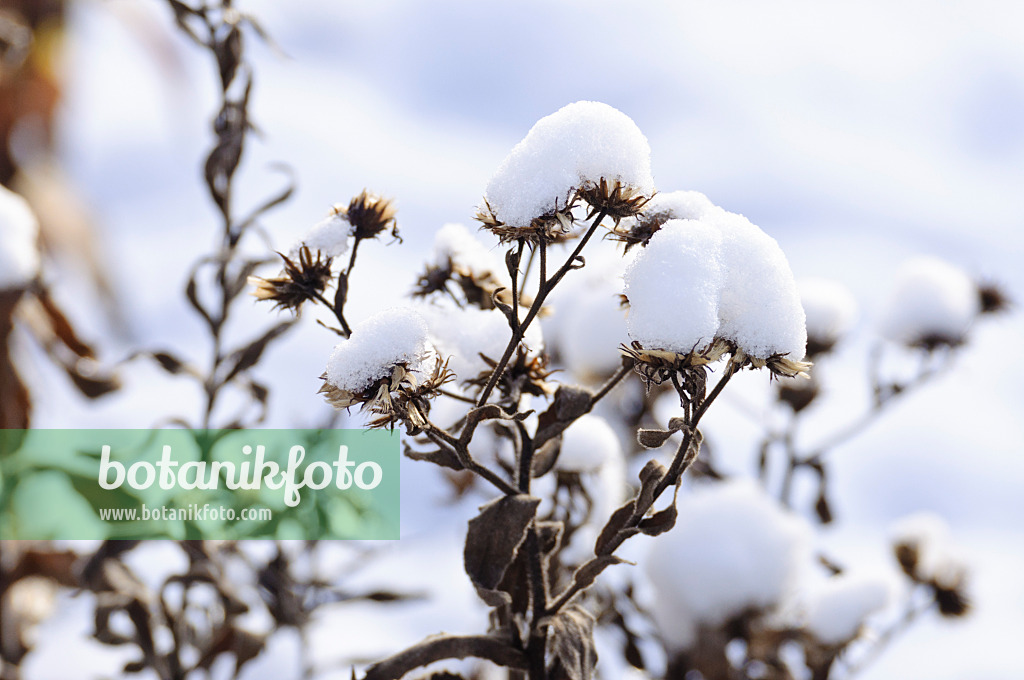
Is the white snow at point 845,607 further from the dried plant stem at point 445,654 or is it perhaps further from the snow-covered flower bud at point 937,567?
the dried plant stem at point 445,654

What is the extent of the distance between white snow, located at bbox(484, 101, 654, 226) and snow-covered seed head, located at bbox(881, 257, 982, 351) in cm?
107

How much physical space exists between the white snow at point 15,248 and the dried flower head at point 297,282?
781 mm

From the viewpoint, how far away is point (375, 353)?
43cm

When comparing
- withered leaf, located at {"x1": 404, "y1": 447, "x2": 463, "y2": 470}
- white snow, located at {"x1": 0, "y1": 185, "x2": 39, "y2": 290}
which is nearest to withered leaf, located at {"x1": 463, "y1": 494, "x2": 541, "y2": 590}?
withered leaf, located at {"x1": 404, "y1": 447, "x2": 463, "y2": 470}

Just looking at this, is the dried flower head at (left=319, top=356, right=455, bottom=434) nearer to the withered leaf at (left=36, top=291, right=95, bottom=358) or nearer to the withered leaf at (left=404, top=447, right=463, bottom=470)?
the withered leaf at (left=404, top=447, right=463, bottom=470)

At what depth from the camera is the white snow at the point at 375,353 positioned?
0.43 meters

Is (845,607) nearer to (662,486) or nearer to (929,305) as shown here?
(929,305)

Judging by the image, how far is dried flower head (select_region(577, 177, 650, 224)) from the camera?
442 mm

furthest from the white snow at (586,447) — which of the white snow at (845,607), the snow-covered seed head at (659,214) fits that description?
the white snow at (845,607)

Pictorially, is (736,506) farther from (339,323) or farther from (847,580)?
(339,323)

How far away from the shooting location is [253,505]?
2.66 ft

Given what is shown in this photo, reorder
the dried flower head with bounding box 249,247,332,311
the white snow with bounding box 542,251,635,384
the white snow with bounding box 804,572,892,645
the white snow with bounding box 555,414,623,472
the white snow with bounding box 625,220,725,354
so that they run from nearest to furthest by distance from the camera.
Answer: the white snow with bounding box 625,220,725,354 → the dried flower head with bounding box 249,247,332,311 → the white snow with bounding box 555,414,623,472 → the white snow with bounding box 804,572,892,645 → the white snow with bounding box 542,251,635,384

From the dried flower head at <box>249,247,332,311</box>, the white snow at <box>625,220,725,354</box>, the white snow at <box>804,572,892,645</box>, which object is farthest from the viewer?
the white snow at <box>804,572,892,645</box>

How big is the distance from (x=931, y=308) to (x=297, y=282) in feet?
3.87
